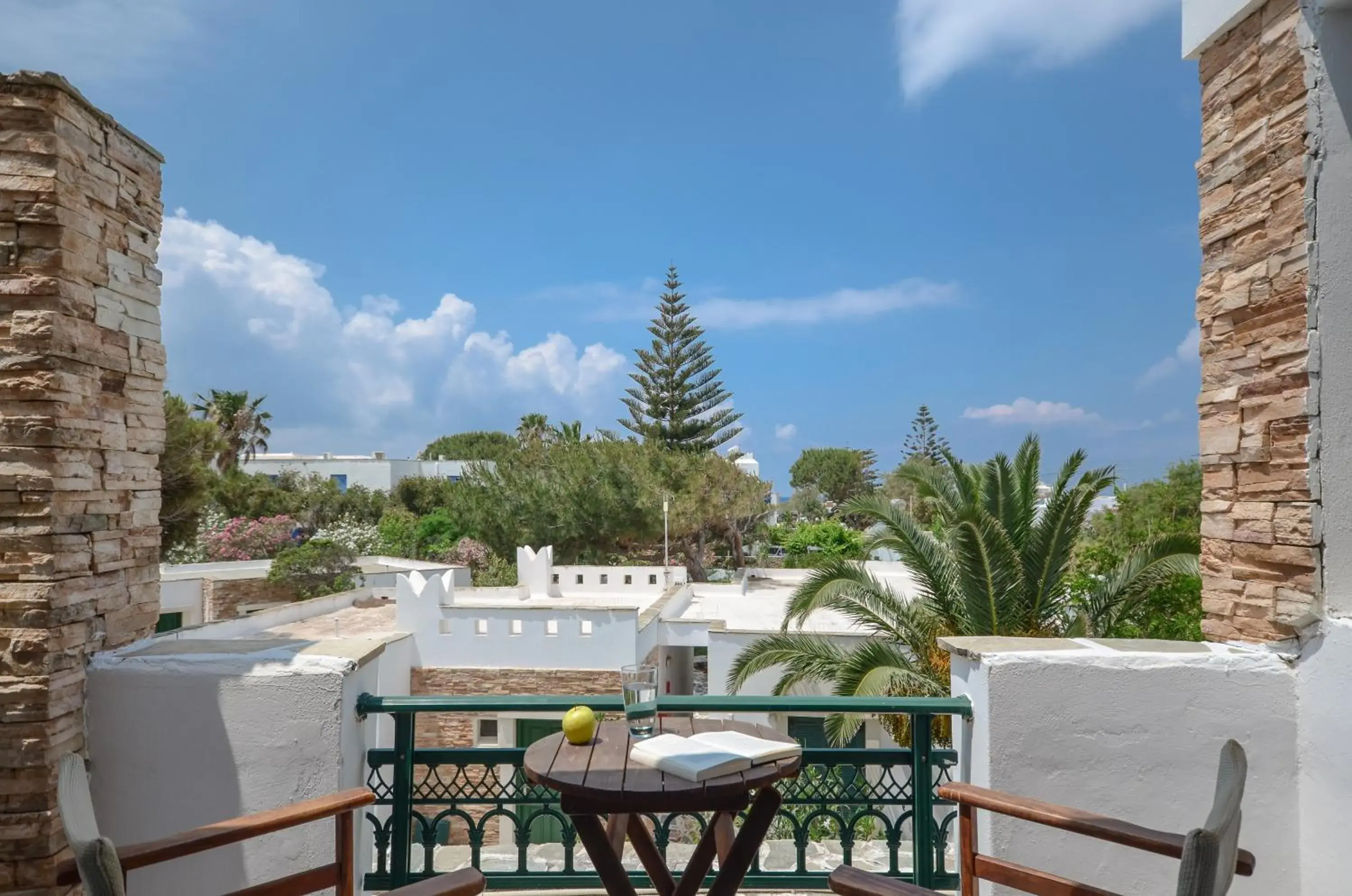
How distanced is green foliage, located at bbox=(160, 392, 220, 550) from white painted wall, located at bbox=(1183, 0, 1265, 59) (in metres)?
10.4

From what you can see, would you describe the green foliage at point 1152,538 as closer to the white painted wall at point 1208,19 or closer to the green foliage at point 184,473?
the white painted wall at point 1208,19

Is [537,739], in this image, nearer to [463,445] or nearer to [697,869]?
[697,869]

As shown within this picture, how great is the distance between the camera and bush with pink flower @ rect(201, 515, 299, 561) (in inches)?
784

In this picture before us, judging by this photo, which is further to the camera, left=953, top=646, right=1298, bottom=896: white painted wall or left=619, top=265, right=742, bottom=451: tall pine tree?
left=619, top=265, right=742, bottom=451: tall pine tree

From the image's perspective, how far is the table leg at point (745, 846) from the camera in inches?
75.7

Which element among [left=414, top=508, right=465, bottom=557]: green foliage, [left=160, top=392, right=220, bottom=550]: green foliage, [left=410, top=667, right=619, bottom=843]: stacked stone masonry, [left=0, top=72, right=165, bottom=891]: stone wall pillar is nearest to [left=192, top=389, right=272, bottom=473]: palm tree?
[left=414, top=508, right=465, bottom=557]: green foliage

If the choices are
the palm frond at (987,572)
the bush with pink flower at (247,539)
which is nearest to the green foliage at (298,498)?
the bush with pink flower at (247,539)

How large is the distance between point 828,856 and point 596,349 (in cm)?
5205

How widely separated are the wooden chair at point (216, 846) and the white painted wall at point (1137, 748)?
1.46 m

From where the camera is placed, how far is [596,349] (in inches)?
2151

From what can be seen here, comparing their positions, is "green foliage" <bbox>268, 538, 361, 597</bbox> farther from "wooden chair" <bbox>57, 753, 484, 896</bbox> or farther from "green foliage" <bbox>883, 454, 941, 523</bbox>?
"wooden chair" <bbox>57, 753, 484, 896</bbox>

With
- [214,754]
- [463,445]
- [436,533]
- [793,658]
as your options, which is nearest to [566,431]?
[436,533]

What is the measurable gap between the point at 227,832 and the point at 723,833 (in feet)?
3.82

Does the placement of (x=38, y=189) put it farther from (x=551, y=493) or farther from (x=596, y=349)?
(x=596, y=349)
